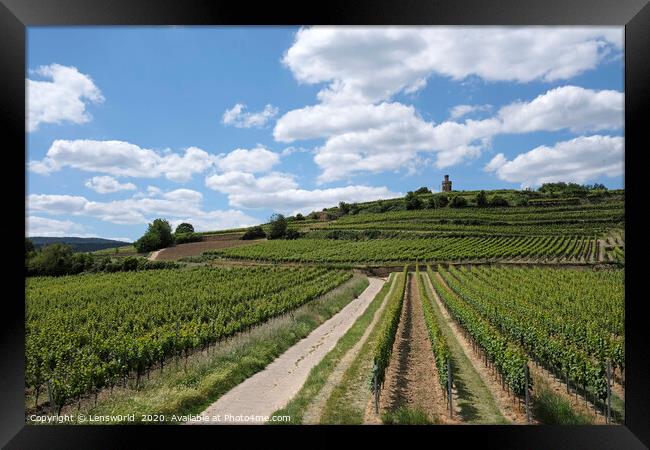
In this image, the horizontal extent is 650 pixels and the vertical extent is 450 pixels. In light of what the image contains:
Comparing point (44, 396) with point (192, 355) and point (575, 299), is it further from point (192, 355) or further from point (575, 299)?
point (575, 299)

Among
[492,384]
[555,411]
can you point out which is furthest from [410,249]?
[555,411]

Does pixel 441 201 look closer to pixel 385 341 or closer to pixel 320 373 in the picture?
pixel 385 341

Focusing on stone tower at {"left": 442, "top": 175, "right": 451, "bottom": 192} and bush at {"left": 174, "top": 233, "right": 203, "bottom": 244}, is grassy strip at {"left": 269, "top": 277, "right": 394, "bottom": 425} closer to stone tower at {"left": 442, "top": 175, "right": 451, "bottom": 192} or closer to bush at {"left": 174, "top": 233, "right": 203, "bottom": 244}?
stone tower at {"left": 442, "top": 175, "right": 451, "bottom": 192}

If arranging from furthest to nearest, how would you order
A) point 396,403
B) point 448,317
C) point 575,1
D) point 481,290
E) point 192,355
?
1. point 481,290
2. point 448,317
3. point 192,355
4. point 396,403
5. point 575,1

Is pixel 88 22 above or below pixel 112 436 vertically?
above

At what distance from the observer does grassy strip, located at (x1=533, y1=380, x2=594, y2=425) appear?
16.5 ft

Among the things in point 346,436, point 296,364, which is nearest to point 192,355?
point 296,364

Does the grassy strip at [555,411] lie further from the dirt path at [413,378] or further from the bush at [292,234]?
the bush at [292,234]

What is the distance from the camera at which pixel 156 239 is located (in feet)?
45.3

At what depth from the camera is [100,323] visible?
9.66 m

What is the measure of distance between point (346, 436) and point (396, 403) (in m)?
1.77

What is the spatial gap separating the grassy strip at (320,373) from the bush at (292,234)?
6.58 metres

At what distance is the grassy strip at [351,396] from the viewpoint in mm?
5082

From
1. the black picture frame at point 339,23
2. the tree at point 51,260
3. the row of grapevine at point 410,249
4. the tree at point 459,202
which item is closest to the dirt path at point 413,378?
the black picture frame at point 339,23
